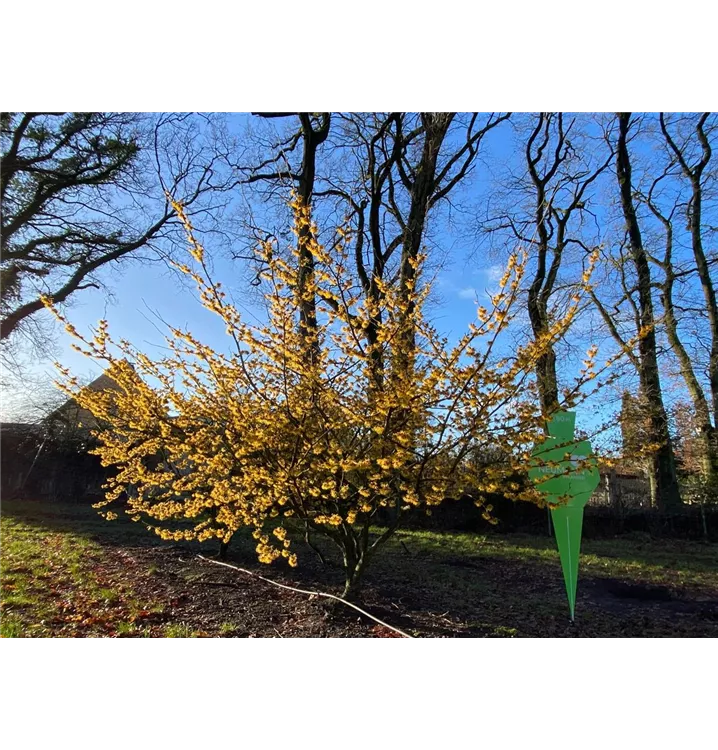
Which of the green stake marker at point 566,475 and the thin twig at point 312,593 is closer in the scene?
→ the green stake marker at point 566,475

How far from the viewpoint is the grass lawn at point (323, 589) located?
2.85 metres

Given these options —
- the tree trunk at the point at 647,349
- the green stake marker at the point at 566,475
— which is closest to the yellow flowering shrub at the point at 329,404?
the green stake marker at the point at 566,475

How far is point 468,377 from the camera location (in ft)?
7.37

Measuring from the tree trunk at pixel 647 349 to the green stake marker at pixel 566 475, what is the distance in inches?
146

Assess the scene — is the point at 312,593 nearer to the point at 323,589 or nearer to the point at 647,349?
the point at 323,589

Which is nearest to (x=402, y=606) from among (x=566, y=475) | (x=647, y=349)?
(x=566, y=475)

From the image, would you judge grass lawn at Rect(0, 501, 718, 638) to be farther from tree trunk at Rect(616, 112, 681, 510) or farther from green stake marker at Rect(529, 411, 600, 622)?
tree trunk at Rect(616, 112, 681, 510)

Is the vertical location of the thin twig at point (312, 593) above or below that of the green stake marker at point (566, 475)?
below

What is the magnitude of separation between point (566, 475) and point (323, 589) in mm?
2096

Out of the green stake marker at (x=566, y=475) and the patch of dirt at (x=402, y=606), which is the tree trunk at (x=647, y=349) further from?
the green stake marker at (x=566, y=475)
